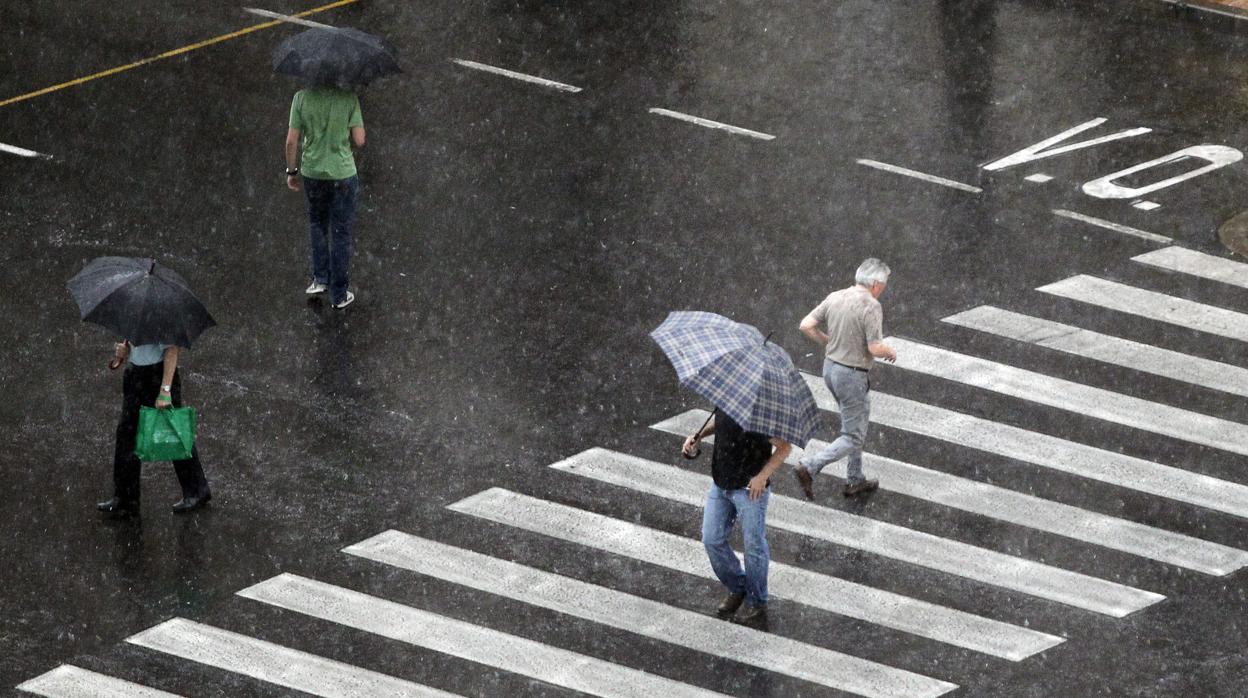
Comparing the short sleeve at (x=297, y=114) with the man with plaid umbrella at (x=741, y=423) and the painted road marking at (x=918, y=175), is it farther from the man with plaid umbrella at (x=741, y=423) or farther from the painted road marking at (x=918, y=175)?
the painted road marking at (x=918, y=175)

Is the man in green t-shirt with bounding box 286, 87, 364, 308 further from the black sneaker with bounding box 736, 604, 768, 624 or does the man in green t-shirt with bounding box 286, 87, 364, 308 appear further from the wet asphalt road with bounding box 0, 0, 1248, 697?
the black sneaker with bounding box 736, 604, 768, 624

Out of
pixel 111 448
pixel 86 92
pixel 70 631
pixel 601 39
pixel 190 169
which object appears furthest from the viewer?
pixel 601 39

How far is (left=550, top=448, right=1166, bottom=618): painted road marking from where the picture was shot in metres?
12.9

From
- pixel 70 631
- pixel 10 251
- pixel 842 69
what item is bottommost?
pixel 70 631

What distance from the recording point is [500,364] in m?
15.7

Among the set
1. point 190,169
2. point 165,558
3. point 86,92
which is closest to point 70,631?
point 165,558

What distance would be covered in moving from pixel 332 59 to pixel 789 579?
554cm

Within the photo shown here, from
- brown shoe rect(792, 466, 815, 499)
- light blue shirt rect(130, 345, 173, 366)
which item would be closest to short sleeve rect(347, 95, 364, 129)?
light blue shirt rect(130, 345, 173, 366)

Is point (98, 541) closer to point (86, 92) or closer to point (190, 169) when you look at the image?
point (190, 169)

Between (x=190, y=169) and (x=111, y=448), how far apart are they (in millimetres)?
5209

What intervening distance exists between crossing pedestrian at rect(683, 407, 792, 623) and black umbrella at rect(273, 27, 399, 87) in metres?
4.91

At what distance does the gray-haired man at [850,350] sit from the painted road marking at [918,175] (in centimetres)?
535

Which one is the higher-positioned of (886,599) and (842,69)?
(842,69)

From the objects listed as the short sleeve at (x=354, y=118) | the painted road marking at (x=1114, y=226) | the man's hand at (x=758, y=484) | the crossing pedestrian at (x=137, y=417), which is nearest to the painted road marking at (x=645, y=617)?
the man's hand at (x=758, y=484)
